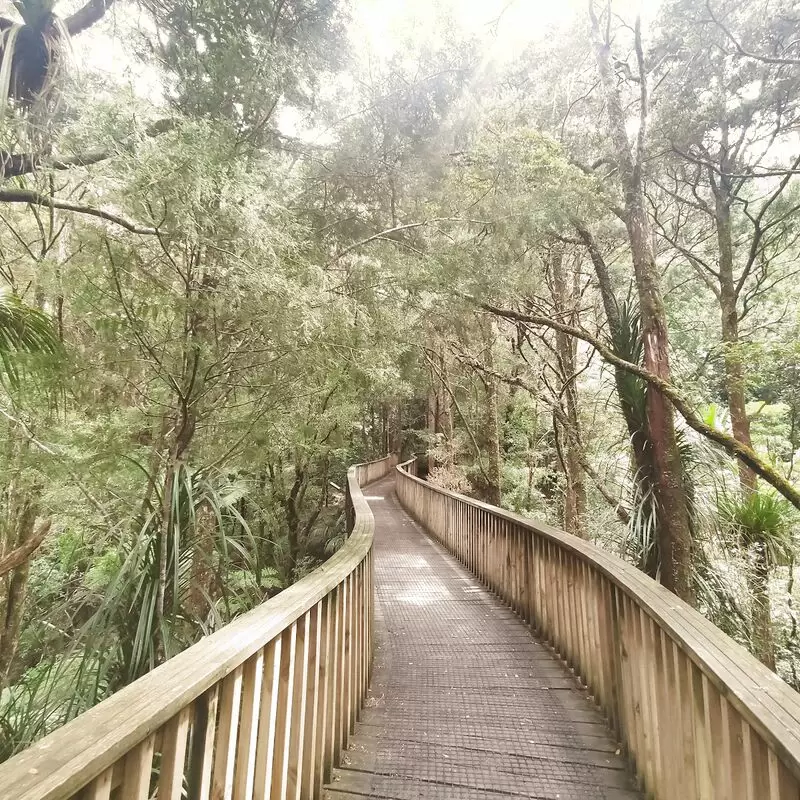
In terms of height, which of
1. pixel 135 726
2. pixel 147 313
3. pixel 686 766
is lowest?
pixel 686 766

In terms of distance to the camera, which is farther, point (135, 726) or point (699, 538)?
point (699, 538)

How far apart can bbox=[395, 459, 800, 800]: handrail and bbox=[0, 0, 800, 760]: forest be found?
4.19ft

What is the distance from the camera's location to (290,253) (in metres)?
3.67

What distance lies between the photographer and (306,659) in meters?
1.93

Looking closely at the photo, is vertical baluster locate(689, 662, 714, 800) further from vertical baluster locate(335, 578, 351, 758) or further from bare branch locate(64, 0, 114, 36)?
bare branch locate(64, 0, 114, 36)

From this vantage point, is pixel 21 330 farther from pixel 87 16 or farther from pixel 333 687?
pixel 87 16

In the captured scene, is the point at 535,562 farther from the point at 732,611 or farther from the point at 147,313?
the point at 147,313

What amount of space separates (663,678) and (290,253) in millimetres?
3369

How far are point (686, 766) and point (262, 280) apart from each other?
3023 millimetres

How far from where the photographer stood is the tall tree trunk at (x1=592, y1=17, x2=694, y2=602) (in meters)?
4.18

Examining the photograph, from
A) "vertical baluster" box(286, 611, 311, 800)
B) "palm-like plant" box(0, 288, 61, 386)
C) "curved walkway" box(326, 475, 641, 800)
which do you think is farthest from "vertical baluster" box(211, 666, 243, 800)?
"palm-like plant" box(0, 288, 61, 386)

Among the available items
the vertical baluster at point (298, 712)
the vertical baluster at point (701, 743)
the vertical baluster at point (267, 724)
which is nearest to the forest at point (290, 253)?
the vertical baluster at point (298, 712)

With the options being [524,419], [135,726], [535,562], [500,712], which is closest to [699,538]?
[535,562]

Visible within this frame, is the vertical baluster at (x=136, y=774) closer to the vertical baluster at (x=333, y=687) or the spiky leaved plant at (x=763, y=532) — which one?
the vertical baluster at (x=333, y=687)
